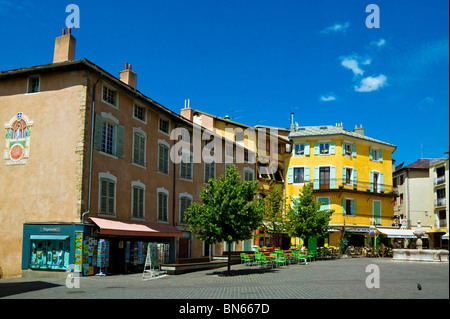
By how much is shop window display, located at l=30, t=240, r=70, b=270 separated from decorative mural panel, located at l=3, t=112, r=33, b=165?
13.5 ft

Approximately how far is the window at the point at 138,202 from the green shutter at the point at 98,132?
372cm

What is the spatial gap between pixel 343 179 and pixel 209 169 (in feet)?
55.9

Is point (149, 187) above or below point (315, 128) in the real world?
below

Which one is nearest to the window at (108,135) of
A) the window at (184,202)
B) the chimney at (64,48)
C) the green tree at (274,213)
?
the chimney at (64,48)

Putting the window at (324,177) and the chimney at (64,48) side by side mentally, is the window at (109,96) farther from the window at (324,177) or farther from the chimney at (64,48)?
the window at (324,177)

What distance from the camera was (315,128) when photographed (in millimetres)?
49844

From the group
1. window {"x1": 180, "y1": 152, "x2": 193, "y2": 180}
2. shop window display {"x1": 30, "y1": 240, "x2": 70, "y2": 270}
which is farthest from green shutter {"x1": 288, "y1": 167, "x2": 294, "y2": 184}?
shop window display {"x1": 30, "y1": 240, "x2": 70, "y2": 270}

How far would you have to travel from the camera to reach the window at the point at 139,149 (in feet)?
83.4

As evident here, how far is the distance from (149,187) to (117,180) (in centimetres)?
323

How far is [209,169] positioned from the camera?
A: 33.8 meters

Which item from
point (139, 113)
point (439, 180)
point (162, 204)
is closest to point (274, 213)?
point (162, 204)

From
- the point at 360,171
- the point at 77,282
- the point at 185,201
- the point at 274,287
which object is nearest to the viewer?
the point at 274,287
